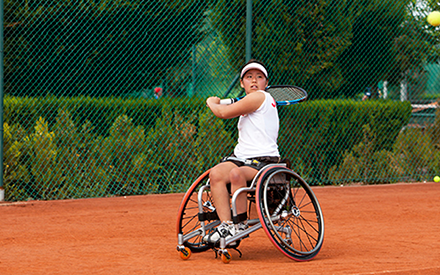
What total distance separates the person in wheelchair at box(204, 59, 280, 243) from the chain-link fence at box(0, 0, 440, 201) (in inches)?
136

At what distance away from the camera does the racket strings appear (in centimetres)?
483

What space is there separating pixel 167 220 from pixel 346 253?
2143 millimetres

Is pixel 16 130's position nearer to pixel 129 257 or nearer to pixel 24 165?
pixel 24 165

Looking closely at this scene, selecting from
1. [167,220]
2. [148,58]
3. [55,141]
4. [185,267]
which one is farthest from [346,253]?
[148,58]

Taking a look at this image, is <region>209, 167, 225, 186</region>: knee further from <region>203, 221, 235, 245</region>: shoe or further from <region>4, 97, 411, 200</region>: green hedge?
<region>4, 97, 411, 200</region>: green hedge

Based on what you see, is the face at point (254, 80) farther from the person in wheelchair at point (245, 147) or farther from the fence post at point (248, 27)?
the fence post at point (248, 27)

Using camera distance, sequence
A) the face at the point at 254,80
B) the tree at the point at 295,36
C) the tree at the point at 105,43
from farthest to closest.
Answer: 1. the tree at the point at 295,36
2. the tree at the point at 105,43
3. the face at the point at 254,80

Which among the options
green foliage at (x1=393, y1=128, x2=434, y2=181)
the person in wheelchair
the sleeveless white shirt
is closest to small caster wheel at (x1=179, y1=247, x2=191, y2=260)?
the person in wheelchair

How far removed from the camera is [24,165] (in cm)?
727

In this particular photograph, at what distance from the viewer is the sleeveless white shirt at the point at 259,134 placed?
4.38 meters

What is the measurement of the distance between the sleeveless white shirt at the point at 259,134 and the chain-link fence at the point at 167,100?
3.57m

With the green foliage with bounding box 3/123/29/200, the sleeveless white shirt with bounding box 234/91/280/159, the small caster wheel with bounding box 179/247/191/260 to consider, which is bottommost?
the green foliage with bounding box 3/123/29/200

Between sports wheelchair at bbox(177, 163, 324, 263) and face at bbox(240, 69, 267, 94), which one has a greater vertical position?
face at bbox(240, 69, 267, 94)

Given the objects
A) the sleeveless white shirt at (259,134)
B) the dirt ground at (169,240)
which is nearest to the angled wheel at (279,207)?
the dirt ground at (169,240)
